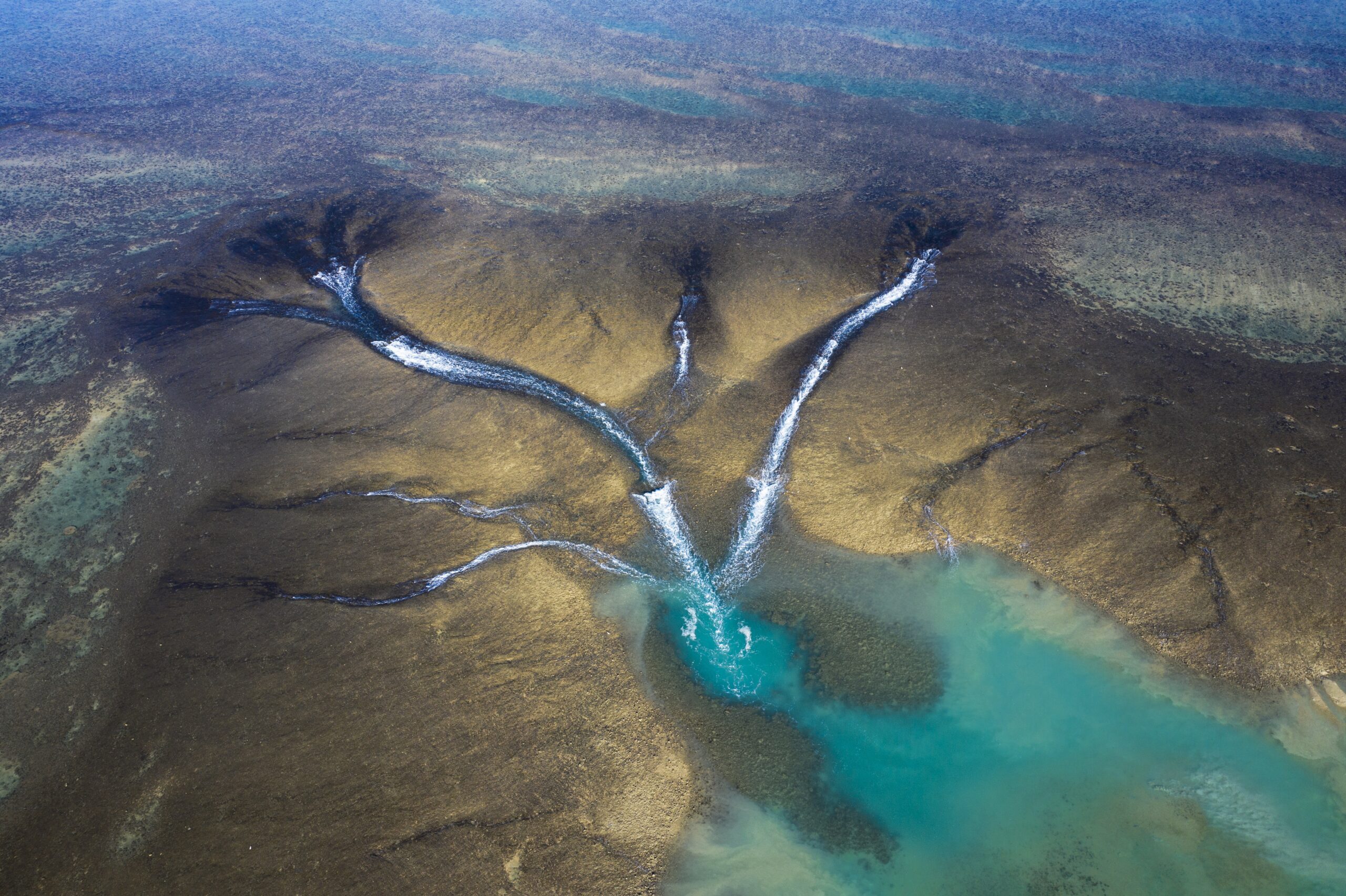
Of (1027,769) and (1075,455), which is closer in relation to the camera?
(1027,769)

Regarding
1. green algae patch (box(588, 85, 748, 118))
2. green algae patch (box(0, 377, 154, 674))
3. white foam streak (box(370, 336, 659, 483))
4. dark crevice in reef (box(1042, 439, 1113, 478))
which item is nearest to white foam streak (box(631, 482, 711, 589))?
white foam streak (box(370, 336, 659, 483))

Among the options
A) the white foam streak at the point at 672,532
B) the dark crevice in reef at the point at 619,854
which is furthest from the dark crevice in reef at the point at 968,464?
the dark crevice in reef at the point at 619,854

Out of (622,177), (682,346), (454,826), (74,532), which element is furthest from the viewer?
(622,177)

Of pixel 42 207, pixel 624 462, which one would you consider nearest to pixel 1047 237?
pixel 624 462

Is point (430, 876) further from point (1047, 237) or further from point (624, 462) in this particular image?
point (1047, 237)

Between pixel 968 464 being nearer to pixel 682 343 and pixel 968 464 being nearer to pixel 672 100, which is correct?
pixel 682 343

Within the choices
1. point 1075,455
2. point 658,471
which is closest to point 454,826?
point 658,471

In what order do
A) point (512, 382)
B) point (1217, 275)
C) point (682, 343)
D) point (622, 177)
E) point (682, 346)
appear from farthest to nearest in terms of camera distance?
1. point (622, 177)
2. point (1217, 275)
3. point (682, 343)
4. point (682, 346)
5. point (512, 382)
